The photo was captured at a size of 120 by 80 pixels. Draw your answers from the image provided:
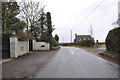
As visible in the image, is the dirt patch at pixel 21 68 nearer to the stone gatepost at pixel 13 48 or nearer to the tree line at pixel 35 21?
the stone gatepost at pixel 13 48

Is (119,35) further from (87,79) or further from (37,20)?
(37,20)

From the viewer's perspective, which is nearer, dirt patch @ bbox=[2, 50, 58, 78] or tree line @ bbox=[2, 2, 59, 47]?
dirt patch @ bbox=[2, 50, 58, 78]

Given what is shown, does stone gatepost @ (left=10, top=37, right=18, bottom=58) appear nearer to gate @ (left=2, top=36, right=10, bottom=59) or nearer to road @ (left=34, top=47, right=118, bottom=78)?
gate @ (left=2, top=36, right=10, bottom=59)

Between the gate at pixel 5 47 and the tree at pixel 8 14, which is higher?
the tree at pixel 8 14

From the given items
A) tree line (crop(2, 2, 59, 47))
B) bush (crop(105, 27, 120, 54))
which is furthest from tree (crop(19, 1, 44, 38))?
bush (crop(105, 27, 120, 54))

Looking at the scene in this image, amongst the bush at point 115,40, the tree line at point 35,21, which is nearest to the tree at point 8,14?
the tree line at point 35,21

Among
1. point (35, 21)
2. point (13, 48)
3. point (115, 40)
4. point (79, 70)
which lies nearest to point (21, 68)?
point (79, 70)

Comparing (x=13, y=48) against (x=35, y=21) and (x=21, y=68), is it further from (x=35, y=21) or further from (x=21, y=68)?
(x=35, y=21)

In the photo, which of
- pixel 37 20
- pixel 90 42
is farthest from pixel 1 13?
pixel 90 42

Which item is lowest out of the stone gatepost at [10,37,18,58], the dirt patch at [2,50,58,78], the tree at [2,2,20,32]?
the dirt patch at [2,50,58,78]

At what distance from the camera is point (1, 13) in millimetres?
22828

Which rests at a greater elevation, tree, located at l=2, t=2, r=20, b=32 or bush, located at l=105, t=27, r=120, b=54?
tree, located at l=2, t=2, r=20, b=32

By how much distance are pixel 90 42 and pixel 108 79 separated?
38510 millimetres

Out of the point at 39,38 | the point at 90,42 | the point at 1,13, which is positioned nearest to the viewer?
the point at 1,13
